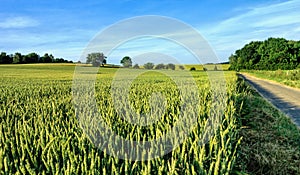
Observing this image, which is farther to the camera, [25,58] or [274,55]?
[274,55]

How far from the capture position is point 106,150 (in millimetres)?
2945

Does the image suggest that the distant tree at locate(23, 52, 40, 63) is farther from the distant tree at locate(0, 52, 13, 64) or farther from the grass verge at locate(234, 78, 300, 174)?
the grass verge at locate(234, 78, 300, 174)

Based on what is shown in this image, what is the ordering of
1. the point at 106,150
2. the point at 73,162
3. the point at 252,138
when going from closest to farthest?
1. the point at 73,162
2. the point at 106,150
3. the point at 252,138

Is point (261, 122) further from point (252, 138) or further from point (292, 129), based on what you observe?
point (252, 138)

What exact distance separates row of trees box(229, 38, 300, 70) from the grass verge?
219 feet

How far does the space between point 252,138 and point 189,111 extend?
2.62m

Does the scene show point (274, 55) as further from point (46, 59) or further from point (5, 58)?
point (5, 58)

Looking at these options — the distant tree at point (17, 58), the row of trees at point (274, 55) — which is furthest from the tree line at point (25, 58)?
the row of trees at point (274, 55)

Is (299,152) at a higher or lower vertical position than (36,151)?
lower

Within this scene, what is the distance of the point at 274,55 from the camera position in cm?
8012

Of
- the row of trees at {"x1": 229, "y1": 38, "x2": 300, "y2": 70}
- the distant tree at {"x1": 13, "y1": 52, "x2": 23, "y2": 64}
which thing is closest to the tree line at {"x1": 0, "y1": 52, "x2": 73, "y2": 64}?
the distant tree at {"x1": 13, "y1": 52, "x2": 23, "y2": 64}

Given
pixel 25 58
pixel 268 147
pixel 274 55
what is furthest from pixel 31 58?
pixel 268 147

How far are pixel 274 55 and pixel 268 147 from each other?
81172 millimetres

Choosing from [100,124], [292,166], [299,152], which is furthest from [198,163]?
[299,152]
